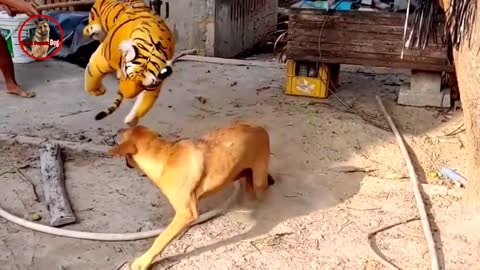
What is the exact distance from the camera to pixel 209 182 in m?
3.33

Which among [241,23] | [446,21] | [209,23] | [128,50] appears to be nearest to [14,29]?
[209,23]

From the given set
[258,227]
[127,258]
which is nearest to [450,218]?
[258,227]

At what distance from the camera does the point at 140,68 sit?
358 cm

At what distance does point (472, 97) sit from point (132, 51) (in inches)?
72.0

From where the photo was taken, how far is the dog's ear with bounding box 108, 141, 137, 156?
10.5 ft

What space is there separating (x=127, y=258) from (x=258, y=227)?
0.74 metres

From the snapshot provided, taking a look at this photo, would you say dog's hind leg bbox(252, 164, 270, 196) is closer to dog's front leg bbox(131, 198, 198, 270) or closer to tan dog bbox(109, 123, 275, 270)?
tan dog bbox(109, 123, 275, 270)

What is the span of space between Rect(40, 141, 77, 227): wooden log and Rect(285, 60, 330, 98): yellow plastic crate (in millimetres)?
2408

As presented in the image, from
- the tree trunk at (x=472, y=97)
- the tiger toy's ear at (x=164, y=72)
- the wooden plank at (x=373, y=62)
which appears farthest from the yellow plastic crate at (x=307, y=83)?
the tiger toy's ear at (x=164, y=72)

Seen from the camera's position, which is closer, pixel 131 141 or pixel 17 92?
pixel 131 141

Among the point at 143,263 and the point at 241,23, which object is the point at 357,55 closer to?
the point at 241,23

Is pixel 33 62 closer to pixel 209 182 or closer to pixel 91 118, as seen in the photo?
pixel 91 118

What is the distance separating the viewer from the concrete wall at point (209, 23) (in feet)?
24.1

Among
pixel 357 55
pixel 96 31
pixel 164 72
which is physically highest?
pixel 96 31
